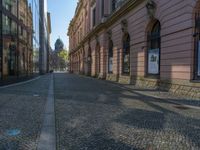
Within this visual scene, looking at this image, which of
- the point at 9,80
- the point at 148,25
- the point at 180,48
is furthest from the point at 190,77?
the point at 9,80

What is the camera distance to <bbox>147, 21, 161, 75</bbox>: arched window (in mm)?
16078

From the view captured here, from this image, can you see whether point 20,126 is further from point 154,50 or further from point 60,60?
point 60,60

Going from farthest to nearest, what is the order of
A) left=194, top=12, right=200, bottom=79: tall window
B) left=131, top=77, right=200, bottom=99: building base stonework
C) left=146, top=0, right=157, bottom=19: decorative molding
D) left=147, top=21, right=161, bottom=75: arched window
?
left=147, top=21, right=161, bottom=75: arched window < left=146, top=0, right=157, bottom=19: decorative molding < left=194, top=12, right=200, bottom=79: tall window < left=131, top=77, right=200, bottom=99: building base stonework

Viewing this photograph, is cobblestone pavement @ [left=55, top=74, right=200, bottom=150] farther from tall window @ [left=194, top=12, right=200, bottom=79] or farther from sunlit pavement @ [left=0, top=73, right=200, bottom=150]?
tall window @ [left=194, top=12, right=200, bottom=79]

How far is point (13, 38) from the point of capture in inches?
764

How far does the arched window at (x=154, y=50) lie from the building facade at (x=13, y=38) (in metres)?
9.09

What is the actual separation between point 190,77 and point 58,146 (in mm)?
8892

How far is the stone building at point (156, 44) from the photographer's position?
39.5ft

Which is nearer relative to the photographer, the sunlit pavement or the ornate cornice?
the sunlit pavement

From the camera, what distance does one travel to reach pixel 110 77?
26422mm

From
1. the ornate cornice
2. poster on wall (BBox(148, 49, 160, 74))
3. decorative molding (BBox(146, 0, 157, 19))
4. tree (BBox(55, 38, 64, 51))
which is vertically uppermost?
tree (BBox(55, 38, 64, 51))

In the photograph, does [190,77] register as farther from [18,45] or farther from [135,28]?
[18,45]

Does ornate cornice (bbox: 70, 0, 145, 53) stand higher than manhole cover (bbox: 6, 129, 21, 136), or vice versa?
ornate cornice (bbox: 70, 0, 145, 53)

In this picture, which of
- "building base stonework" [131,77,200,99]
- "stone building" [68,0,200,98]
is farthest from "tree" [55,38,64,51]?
"building base stonework" [131,77,200,99]
